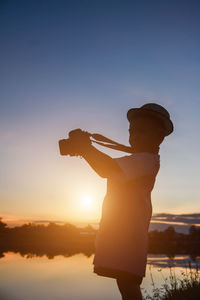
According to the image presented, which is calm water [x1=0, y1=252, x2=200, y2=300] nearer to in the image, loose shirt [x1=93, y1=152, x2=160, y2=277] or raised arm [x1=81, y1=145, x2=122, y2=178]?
loose shirt [x1=93, y1=152, x2=160, y2=277]

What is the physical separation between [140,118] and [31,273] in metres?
18.7

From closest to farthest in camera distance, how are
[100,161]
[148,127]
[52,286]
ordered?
[100,161], [148,127], [52,286]

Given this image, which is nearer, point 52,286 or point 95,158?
point 95,158

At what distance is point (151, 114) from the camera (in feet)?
9.06

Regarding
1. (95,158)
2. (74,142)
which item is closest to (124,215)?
(95,158)

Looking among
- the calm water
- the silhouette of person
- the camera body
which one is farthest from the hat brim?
the calm water

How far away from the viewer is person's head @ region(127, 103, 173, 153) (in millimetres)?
2727

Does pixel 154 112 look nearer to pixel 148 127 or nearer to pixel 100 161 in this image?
pixel 148 127

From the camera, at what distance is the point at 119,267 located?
92.3 inches

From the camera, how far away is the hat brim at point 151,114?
108 inches

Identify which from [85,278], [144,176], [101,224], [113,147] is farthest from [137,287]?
[85,278]

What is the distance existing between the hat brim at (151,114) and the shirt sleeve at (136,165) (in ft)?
1.33

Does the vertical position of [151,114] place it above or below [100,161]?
above

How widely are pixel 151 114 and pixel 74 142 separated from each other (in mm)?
804
